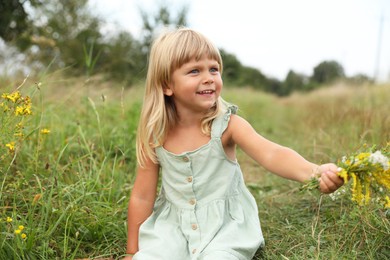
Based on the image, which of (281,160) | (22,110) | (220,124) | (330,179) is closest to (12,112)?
(22,110)

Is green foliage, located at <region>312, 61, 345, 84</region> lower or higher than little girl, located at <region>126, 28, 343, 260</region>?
Result: lower

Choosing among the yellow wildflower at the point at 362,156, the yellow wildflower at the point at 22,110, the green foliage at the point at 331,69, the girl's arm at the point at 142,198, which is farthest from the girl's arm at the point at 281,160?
the green foliage at the point at 331,69

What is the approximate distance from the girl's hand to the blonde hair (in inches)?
28.4

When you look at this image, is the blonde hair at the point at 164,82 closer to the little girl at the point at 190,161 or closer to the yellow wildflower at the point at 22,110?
the little girl at the point at 190,161

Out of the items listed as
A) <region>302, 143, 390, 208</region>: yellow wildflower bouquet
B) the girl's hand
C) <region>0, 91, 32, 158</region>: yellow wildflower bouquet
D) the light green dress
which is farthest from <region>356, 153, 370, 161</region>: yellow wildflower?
<region>0, 91, 32, 158</region>: yellow wildflower bouquet

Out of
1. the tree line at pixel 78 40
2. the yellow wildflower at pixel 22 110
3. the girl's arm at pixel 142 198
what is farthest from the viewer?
the tree line at pixel 78 40

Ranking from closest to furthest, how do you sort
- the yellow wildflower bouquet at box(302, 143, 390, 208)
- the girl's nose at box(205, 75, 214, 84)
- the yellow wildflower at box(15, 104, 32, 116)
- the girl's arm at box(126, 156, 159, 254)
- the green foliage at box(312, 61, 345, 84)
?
the yellow wildflower bouquet at box(302, 143, 390, 208), the yellow wildflower at box(15, 104, 32, 116), the girl's nose at box(205, 75, 214, 84), the girl's arm at box(126, 156, 159, 254), the green foliage at box(312, 61, 345, 84)

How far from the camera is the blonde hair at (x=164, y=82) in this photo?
204 cm

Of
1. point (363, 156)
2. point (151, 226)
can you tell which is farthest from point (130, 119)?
point (363, 156)

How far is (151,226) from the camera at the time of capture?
2197mm

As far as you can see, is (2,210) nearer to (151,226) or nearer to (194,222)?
(151,226)

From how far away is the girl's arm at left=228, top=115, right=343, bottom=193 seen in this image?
4.88ft

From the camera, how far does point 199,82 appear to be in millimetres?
2012

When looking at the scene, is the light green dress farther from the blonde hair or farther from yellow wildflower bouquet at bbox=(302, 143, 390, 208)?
yellow wildflower bouquet at bbox=(302, 143, 390, 208)
